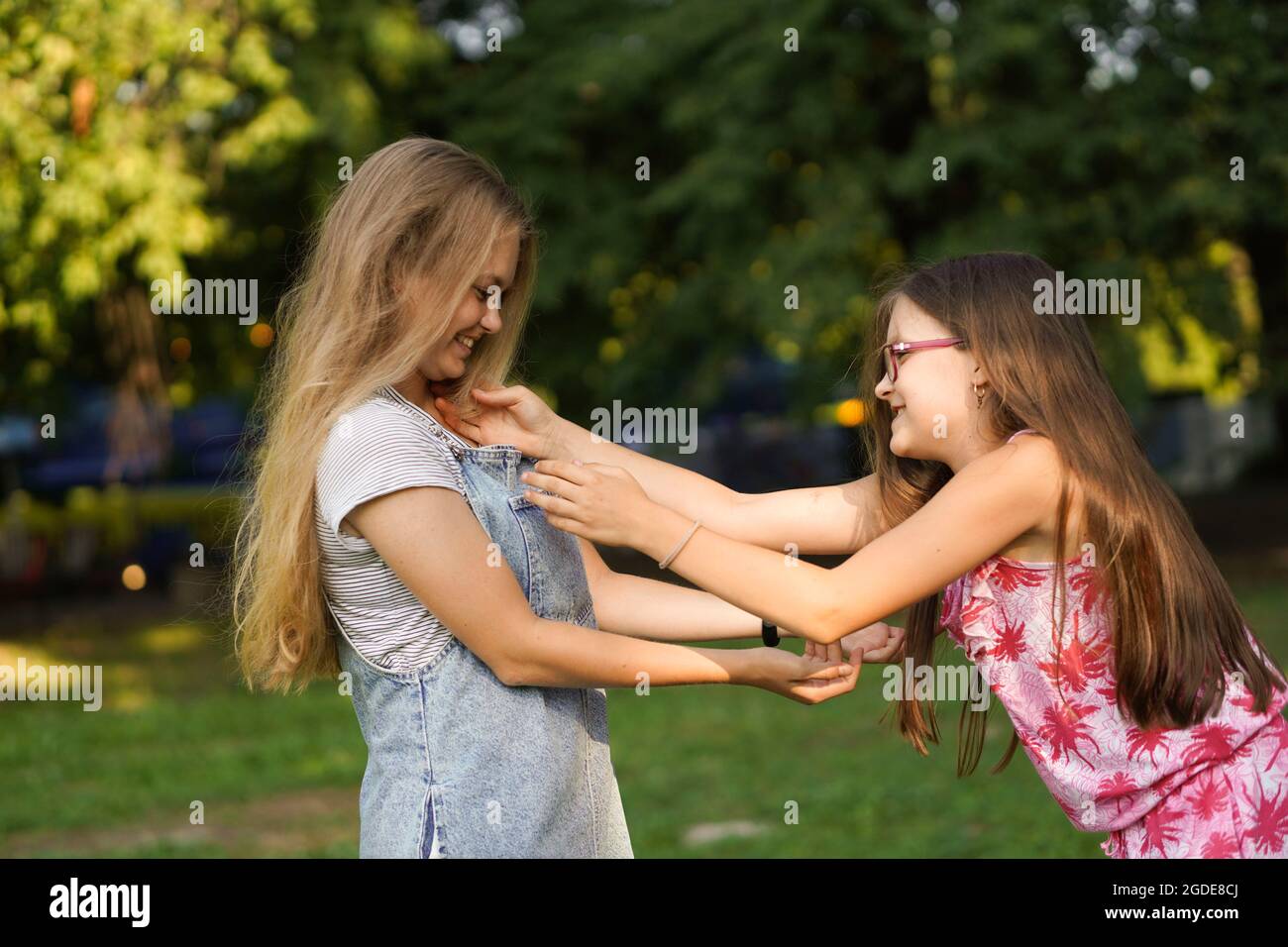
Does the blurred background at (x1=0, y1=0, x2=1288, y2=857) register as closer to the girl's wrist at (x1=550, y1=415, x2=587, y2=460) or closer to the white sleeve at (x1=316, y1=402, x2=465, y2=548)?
the girl's wrist at (x1=550, y1=415, x2=587, y2=460)

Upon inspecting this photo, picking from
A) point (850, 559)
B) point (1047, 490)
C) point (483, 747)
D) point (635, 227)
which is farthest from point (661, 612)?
point (635, 227)

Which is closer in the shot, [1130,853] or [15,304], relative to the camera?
[1130,853]

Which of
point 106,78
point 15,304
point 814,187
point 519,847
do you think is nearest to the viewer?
point 519,847

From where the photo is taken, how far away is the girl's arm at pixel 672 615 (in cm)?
299

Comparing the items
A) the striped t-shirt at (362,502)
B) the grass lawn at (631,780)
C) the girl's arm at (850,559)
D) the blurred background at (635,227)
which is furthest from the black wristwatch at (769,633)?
the blurred background at (635,227)

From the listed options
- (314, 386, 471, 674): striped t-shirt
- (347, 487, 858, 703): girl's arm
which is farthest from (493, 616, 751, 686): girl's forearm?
(314, 386, 471, 674): striped t-shirt

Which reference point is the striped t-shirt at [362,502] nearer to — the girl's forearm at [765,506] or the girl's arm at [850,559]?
the girl's arm at [850,559]

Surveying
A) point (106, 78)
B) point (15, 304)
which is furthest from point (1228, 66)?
point (15, 304)

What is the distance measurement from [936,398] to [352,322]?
1138 millimetres

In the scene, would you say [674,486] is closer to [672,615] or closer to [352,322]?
[672,615]

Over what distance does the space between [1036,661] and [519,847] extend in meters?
1.01

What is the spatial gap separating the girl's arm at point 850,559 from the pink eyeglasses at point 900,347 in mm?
267

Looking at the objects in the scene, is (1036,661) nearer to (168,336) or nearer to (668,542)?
(668,542)

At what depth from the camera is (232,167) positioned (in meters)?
11.9
